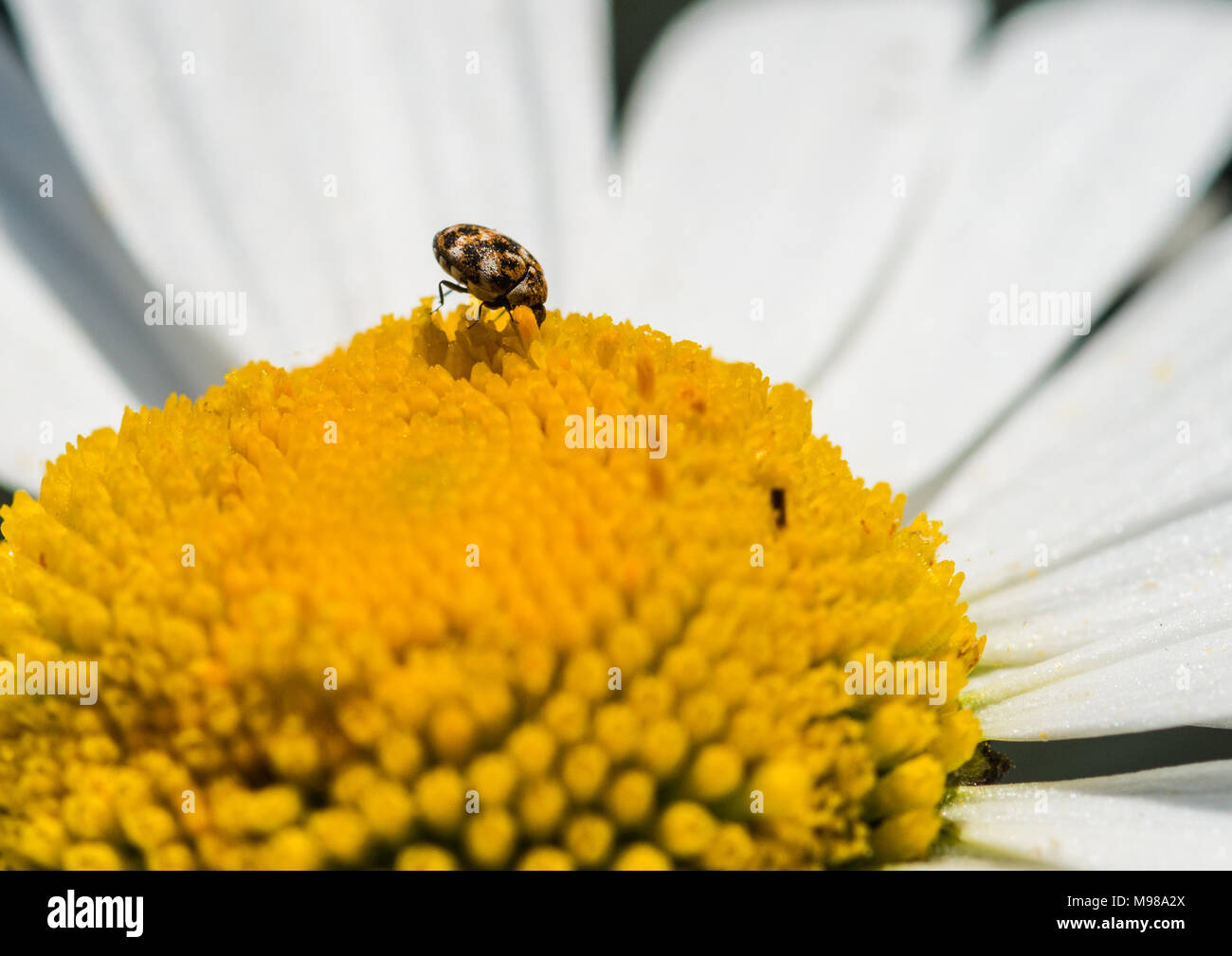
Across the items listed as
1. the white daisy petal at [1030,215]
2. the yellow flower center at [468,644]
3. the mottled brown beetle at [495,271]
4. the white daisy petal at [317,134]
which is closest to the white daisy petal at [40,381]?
the white daisy petal at [317,134]

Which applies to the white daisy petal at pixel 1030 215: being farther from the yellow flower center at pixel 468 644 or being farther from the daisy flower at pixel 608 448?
the yellow flower center at pixel 468 644

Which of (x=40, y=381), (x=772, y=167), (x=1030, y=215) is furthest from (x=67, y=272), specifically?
(x=1030, y=215)

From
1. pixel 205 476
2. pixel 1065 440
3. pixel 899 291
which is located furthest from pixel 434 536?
pixel 899 291

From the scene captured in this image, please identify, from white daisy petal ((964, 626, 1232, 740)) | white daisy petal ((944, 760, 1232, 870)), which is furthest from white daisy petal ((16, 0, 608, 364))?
white daisy petal ((944, 760, 1232, 870))

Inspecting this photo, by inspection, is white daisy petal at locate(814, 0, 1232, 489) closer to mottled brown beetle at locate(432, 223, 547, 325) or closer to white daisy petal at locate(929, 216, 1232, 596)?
white daisy petal at locate(929, 216, 1232, 596)

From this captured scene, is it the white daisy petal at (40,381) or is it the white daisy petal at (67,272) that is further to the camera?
the white daisy petal at (67,272)

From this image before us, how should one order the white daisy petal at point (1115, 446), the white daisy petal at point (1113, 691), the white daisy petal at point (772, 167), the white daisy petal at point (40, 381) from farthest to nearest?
the white daisy petal at point (772, 167) < the white daisy petal at point (40, 381) < the white daisy petal at point (1115, 446) < the white daisy petal at point (1113, 691)
